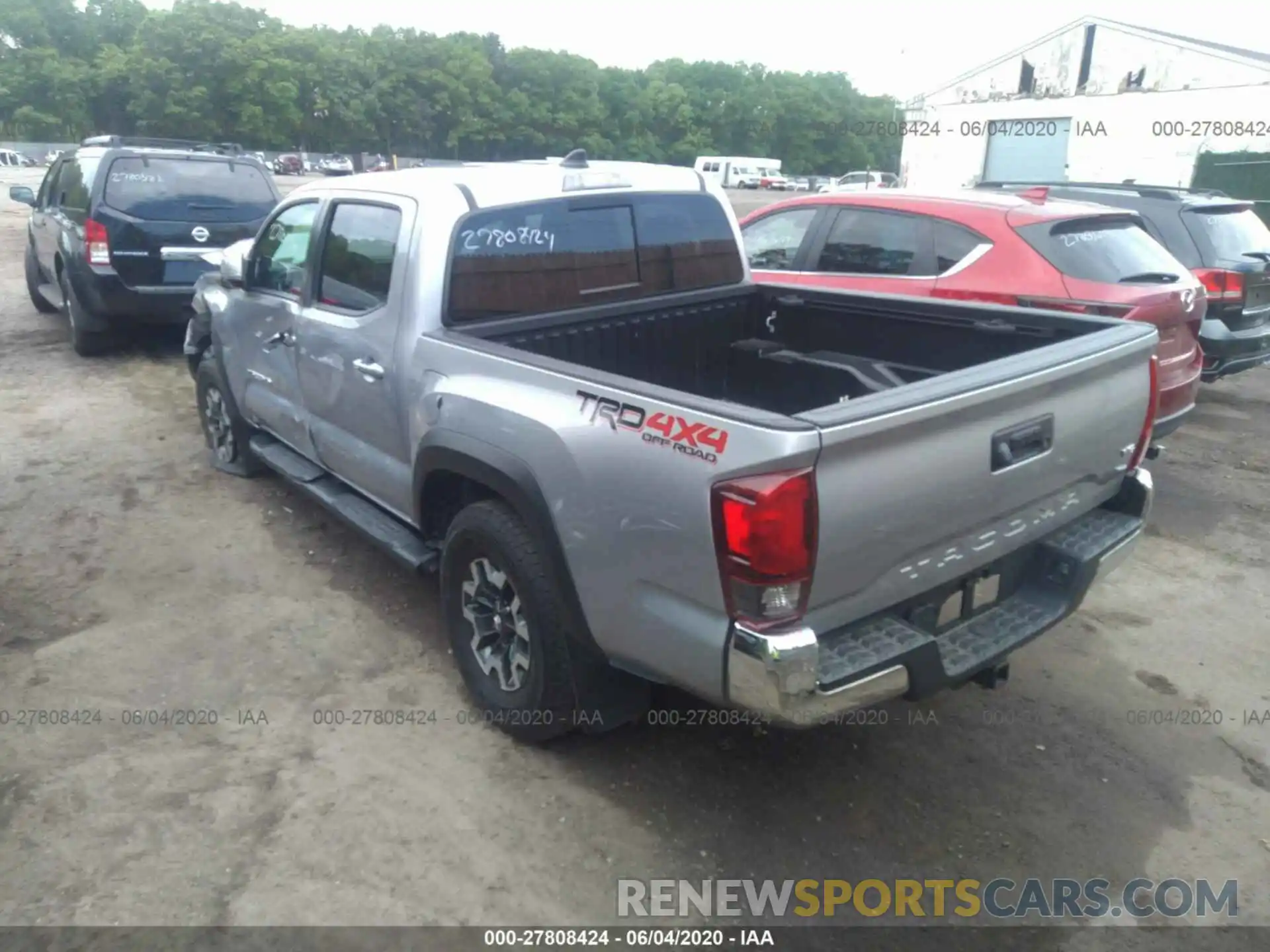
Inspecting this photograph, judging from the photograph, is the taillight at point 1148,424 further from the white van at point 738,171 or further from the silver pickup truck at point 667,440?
the white van at point 738,171

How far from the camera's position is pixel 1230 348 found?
22.4ft

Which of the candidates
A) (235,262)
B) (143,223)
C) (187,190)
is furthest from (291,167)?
(235,262)

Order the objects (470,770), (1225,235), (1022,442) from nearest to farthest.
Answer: (1022,442)
(470,770)
(1225,235)

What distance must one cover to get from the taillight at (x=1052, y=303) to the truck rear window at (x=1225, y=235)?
8.02ft

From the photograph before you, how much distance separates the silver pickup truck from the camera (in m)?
2.40

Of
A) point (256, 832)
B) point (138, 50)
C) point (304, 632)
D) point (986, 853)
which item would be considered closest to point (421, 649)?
point (304, 632)

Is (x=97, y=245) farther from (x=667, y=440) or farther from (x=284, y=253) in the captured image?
(x=667, y=440)

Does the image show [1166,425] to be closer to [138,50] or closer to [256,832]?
[256,832]

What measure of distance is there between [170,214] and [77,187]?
114 cm

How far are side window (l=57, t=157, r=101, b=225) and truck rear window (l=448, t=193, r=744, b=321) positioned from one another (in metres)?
6.15

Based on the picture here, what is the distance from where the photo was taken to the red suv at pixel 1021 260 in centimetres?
531

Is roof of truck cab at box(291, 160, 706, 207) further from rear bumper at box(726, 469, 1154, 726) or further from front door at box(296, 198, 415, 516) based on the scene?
rear bumper at box(726, 469, 1154, 726)

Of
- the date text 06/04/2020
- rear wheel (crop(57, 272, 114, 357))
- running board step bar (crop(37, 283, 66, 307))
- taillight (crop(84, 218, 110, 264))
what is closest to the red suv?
taillight (crop(84, 218, 110, 264))

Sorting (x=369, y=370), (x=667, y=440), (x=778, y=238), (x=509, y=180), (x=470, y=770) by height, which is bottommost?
(x=470, y=770)
